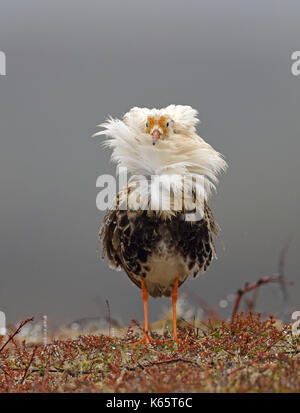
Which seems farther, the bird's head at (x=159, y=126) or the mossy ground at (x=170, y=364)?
the bird's head at (x=159, y=126)

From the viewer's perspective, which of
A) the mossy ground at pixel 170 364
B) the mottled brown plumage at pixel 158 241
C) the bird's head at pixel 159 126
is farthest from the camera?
the bird's head at pixel 159 126

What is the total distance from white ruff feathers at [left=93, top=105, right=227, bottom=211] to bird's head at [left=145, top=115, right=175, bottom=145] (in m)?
0.03

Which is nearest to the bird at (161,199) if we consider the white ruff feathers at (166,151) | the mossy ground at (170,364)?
the white ruff feathers at (166,151)

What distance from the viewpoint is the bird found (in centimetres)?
496

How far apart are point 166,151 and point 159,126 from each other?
0.25 meters

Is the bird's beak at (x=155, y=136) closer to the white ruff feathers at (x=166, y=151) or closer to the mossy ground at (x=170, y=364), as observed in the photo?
the white ruff feathers at (x=166, y=151)

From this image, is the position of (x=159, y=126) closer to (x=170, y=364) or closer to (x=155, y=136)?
(x=155, y=136)

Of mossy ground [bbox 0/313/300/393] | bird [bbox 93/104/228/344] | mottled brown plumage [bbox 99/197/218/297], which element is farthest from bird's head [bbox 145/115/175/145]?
mossy ground [bbox 0/313/300/393]

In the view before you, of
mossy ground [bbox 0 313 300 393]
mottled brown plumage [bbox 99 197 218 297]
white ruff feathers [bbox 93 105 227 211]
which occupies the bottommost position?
mossy ground [bbox 0 313 300 393]

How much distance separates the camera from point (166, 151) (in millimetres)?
5145

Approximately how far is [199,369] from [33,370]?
138cm

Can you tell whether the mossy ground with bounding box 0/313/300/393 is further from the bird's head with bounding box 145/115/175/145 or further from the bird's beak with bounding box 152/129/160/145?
the bird's head with bounding box 145/115/175/145

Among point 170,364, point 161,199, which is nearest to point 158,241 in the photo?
point 161,199

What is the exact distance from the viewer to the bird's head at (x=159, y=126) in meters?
5.06
